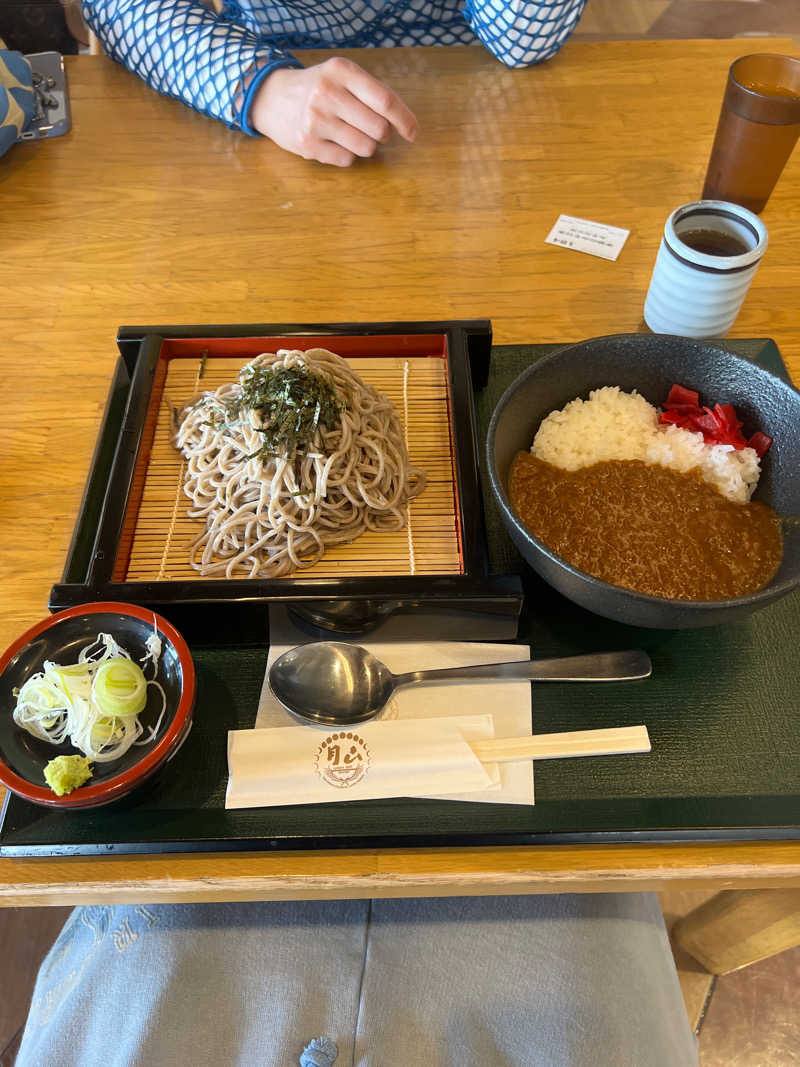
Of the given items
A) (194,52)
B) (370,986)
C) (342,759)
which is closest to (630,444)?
(342,759)

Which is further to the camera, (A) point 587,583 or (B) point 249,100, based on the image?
(B) point 249,100

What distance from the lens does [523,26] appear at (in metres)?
1.90

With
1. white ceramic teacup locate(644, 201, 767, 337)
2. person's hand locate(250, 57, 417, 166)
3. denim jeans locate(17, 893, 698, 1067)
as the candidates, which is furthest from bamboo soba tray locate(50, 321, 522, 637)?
person's hand locate(250, 57, 417, 166)

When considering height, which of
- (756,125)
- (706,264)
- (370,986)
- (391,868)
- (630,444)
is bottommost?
(370,986)

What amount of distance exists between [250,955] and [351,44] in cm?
225

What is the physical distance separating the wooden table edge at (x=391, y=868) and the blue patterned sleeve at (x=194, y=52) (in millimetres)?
1666

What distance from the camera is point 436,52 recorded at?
2.07 metres

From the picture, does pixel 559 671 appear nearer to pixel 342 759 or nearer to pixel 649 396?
pixel 342 759

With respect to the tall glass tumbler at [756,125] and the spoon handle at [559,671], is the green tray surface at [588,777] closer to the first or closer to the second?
the spoon handle at [559,671]

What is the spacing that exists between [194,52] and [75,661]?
60.7 inches

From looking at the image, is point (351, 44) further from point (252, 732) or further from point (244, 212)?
point (252, 732)

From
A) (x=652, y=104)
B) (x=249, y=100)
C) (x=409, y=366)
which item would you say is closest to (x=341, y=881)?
(x=409, y=366)

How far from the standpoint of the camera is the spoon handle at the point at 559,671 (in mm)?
1048

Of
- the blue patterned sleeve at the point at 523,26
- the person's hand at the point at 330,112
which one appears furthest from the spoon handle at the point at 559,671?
the blue patterned sleeve at the point at 523,26
